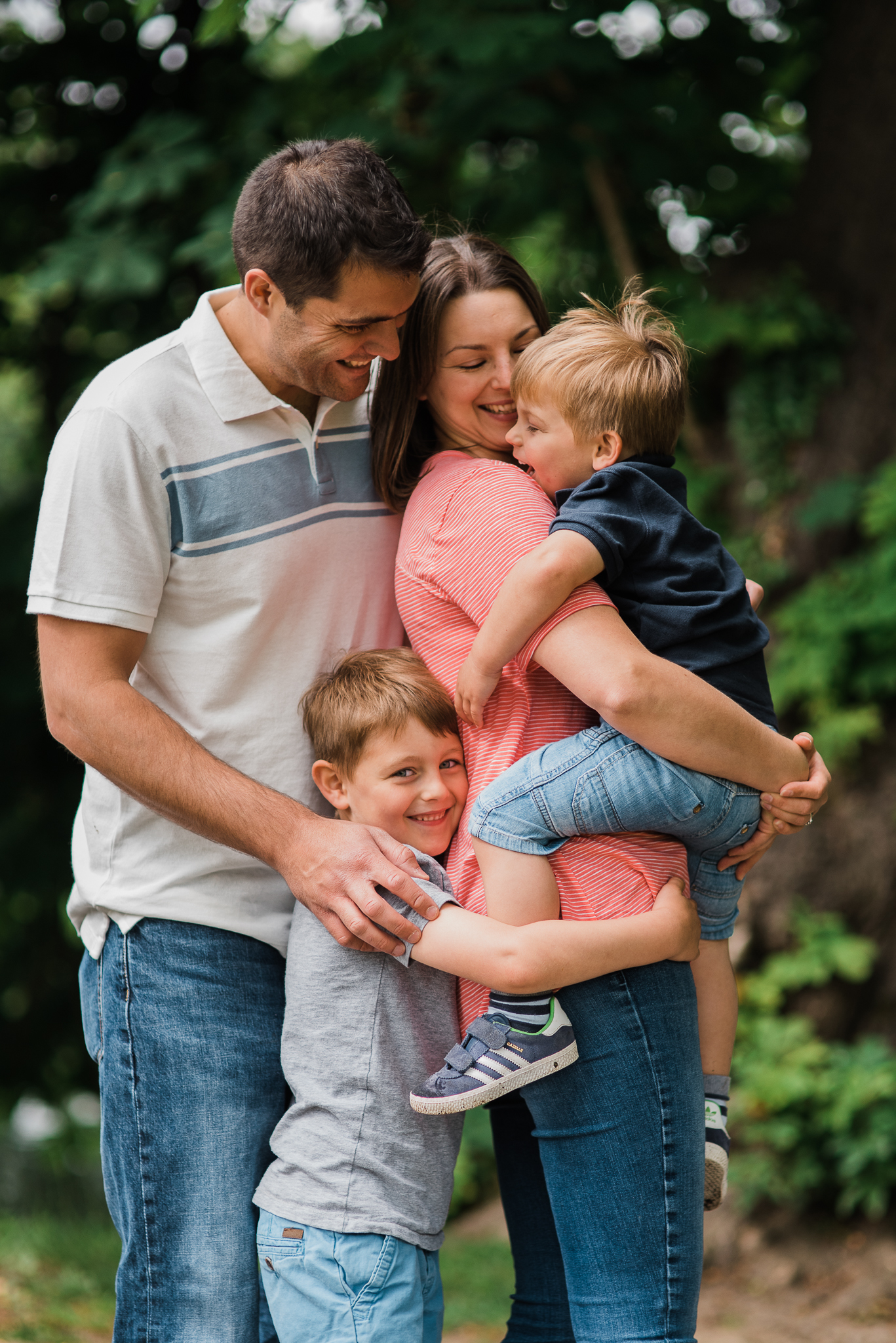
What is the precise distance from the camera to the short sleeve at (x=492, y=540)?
163 centimetres

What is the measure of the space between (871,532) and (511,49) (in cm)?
206

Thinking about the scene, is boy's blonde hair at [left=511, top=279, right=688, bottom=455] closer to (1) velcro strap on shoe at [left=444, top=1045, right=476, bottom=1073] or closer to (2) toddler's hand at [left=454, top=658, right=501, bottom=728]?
(2) toddler's hand at [left=454, top=658, right=501, bottom=728]

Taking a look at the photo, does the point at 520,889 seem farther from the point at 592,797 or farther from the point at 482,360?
the point at 482,360

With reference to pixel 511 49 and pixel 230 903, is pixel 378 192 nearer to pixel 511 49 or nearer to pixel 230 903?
pixel 230 903

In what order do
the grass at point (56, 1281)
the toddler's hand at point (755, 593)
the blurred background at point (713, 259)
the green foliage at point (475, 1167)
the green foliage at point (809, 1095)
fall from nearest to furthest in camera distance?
the toddler's hand at point (755, 593), the grass at point (56, 1281), the blurred background at point (713, 259), the green foliage at point (809, 1095), the green foliage at point (475, 1167)

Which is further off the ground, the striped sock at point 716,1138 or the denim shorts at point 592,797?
the denim shorts at point 592,797

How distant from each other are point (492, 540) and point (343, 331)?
388mm

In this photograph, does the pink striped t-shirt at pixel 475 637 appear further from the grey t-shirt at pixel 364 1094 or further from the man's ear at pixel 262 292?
the man's ear at pixel 262 292

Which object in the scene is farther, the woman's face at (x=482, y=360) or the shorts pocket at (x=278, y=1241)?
the woman's face at (x=482, y=360)

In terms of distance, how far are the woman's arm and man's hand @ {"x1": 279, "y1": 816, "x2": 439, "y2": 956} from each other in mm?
343

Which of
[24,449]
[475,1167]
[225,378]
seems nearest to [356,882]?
[225,378]

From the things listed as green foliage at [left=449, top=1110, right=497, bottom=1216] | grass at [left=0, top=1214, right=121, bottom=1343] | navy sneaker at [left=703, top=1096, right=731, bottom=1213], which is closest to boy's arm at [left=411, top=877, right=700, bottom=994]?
navy sneaker at [left=703, top=1096, right=731, bottom=1213]

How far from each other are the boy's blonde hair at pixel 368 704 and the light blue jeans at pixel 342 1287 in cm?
64

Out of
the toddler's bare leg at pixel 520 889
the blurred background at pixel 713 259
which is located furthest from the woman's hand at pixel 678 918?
the blurred background at pixel 713 259
